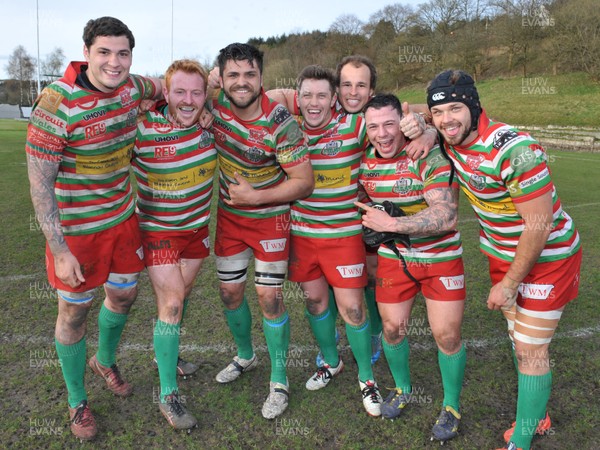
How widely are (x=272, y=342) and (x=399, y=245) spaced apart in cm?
125

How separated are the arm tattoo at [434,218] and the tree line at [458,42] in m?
27.6

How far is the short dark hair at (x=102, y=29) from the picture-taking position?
2980 mm

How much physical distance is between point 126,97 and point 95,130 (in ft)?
1.09

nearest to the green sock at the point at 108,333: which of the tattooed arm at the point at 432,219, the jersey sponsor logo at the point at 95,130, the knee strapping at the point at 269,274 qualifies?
the knee strapping at the point at 269,274

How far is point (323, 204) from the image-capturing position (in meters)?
3.61

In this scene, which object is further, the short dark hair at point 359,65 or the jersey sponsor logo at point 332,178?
the short dark hair at point 359,65

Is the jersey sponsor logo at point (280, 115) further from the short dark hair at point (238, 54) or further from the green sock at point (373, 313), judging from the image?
the green sock at point (373, 313)

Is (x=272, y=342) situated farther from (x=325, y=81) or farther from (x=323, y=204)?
(x=325, y=81)

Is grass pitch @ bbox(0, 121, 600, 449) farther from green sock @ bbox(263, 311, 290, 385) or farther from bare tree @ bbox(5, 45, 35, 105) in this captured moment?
bare tree @ bbox(5, 45, 35, 105)

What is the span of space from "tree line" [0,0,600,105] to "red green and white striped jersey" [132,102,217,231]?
88.7 feet

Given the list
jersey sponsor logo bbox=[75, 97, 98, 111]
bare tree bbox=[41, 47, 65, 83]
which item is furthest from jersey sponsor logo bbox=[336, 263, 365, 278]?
bare tree bbox=[41, 47, 65, 83]

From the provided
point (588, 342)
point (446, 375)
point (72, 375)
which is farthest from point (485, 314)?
point (72, 375)

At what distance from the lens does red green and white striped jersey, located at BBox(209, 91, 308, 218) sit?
3.36 meters

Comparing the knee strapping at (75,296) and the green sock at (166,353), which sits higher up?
the knee strapping at (75,296)
